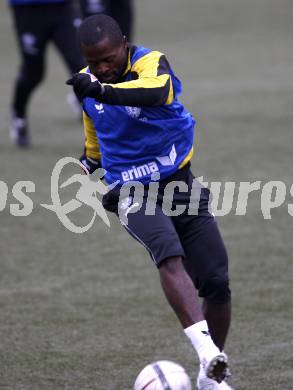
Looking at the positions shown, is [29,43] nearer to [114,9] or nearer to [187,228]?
[114,9]

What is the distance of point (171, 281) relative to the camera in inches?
196

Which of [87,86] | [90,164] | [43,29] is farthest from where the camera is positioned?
[43,29]

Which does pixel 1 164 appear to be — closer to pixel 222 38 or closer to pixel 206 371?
pixel 206 371

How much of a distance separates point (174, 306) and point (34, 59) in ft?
23.1

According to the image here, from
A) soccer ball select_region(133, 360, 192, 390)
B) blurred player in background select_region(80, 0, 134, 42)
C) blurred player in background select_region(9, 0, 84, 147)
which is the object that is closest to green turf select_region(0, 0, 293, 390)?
soccer ball select_region(133, 360, 192, 390)

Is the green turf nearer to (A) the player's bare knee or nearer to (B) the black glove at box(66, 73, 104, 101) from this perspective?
(A) the player's bare knee

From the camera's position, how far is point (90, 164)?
19.1 ft

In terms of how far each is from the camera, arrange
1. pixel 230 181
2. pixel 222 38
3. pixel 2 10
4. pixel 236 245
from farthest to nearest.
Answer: pixel 2 10 < pixel 222 38 < pixel 230 181 < pixel 236 245

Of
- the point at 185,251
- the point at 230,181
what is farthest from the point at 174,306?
the point at 230,181

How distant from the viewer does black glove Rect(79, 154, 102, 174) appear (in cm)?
581

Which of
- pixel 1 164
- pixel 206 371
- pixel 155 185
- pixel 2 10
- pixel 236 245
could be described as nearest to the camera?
pixel 206 371

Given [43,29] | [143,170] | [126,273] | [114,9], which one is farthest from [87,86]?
[114,9]

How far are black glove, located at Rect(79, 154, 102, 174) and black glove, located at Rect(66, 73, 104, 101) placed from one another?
3.26ft

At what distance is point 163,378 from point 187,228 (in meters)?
0.93
